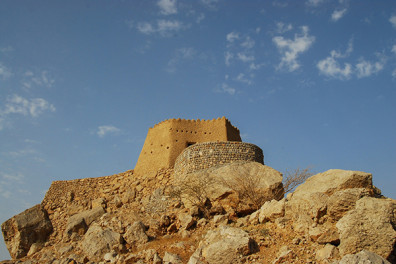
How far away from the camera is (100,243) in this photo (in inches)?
464

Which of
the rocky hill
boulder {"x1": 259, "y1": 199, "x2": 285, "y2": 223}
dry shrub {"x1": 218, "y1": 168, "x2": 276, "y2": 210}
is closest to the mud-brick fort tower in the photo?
the rocky hill

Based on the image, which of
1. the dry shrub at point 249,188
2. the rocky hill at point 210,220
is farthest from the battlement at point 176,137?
the dry shrub at point 249,188

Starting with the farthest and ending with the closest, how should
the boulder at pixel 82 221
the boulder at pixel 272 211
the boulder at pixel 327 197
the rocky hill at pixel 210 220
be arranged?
the boulder at pixel 82 221, the boulder at pixel 272 211, the boulder at pixel 327 197, the rocky hill at pixel 210 220

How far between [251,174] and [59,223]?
10.0 meters

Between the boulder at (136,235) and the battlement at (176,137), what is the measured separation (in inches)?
246

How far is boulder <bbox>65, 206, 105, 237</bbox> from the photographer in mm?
15398

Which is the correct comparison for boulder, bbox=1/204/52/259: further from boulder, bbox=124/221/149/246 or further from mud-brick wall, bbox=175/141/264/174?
mud-brick wall, bbox=175/141/264/174

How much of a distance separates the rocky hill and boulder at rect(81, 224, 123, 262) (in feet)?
0.13

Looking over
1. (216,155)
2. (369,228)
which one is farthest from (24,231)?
(369,228)

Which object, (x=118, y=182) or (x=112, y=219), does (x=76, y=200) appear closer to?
(x=118, y=182)

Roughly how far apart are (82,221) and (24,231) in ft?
11.2

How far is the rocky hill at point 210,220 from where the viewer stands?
24.9 feet

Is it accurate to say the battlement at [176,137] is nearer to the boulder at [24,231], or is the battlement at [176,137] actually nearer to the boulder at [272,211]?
the boulder at [24,231]

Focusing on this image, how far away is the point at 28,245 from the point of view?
54.1 ft
